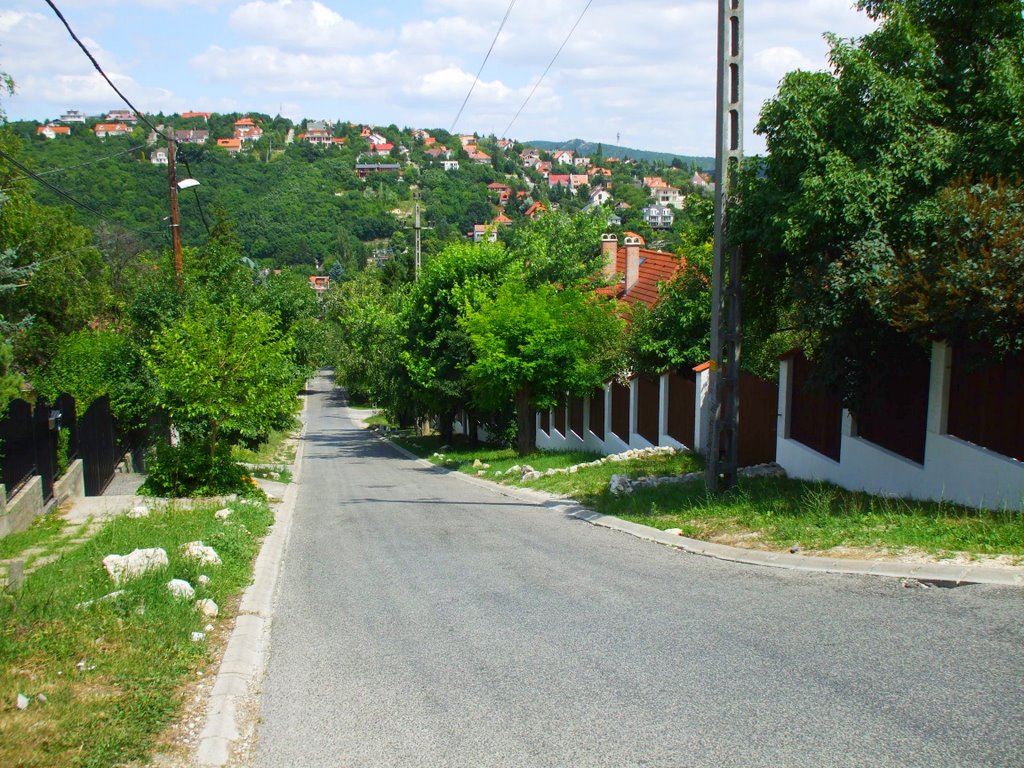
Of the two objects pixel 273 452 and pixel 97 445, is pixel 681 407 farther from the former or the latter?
pixel 273 452

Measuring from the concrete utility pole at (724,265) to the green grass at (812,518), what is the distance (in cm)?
73

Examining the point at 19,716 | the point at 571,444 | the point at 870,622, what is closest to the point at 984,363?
the point at 870,622

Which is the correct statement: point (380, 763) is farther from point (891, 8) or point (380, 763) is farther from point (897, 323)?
point (891, 8)

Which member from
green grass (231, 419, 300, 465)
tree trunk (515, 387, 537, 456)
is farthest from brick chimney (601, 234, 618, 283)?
green grass (231, 419, 300, 465)

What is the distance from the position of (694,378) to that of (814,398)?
6.19m

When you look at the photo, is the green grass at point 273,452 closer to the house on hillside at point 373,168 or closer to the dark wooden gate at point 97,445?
the dark wooden gate at point 97,445

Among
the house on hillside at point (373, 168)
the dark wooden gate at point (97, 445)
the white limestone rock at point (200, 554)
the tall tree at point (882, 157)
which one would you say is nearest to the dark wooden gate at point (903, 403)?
the tall tree at point (882, 157)

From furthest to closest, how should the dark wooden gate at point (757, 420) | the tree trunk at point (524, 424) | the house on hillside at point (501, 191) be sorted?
the house on hillside at point (501, 191), the tree trunk at point (524, 424), the dark wooden gate at point (757, 420)

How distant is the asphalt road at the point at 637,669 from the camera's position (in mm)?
4773

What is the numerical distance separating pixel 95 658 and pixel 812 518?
7.41 meters

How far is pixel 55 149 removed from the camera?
60656 mm

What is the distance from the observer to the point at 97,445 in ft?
67.2

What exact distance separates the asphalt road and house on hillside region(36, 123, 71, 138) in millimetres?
73564

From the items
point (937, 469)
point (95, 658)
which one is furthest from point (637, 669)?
point (937, 469)
